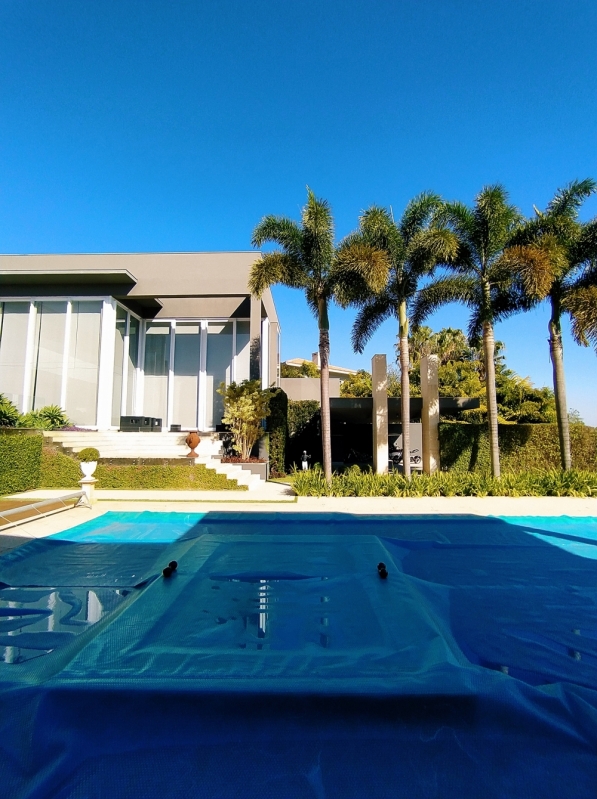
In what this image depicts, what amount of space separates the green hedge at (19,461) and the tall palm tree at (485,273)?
12335 mm

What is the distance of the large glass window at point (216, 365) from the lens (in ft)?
56.2

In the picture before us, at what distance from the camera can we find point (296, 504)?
9750 mm

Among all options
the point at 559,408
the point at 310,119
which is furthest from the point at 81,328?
the point at 559,408

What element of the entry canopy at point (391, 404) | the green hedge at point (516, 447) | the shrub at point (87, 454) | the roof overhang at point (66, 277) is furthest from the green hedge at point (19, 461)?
the green hedge at point (516, 447)

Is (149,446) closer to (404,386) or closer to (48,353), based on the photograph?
(48,353)

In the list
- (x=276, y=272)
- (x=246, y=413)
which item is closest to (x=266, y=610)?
(x=246, y=413)

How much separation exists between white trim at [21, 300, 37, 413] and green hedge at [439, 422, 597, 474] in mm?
14932

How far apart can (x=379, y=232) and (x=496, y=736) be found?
12288mm

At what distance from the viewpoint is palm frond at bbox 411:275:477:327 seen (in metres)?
13.0

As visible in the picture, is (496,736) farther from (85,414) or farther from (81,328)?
(81,328)

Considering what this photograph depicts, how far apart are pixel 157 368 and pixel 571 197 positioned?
52.0ft

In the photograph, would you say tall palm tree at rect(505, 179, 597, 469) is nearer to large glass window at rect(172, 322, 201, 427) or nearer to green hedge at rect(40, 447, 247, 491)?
green hedge at rect(40, 447, 247, 491)

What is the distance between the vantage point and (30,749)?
214cm

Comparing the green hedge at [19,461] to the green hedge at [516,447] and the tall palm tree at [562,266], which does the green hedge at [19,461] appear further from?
the tall palm tree at [562,266]
